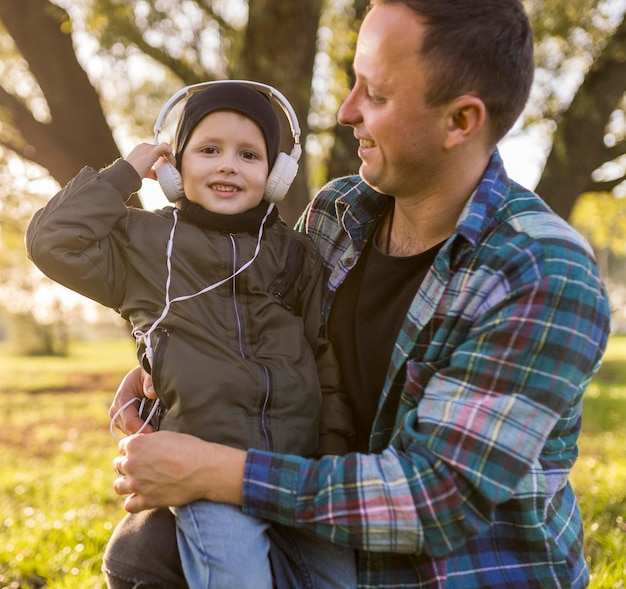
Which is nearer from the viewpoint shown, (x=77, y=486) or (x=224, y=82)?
(x=224, y=82)

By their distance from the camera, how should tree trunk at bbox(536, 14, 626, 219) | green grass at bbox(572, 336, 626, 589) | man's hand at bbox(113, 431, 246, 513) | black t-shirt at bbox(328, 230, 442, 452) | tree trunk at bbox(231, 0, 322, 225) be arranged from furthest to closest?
tree trunk at bbox(536, 14, 626, 219), tree trunk at bbox(231, 0, 322, 225), green grass at bbox(572, 336, 626, 589), black t-shirt at bbox(328, 230, 442, 452), man's hand at bbox(113, 431, 246, 513)

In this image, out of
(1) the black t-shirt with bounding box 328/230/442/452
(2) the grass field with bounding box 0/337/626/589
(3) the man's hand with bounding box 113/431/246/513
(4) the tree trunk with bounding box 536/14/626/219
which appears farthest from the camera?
(4) the tree trunk with bounding box 536/14/626/219

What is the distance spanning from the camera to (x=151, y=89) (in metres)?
8.48

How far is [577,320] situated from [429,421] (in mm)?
471

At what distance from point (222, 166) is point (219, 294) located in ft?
1.45

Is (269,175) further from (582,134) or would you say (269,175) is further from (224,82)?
(582,134)

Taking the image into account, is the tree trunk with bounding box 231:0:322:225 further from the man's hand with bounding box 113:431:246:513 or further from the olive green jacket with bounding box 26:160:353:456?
the man's hand with bounding box 113:431:246:513

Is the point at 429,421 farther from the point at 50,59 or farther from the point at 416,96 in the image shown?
the point at 50,59

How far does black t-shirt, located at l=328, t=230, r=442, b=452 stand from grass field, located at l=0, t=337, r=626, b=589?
1542 millimetres

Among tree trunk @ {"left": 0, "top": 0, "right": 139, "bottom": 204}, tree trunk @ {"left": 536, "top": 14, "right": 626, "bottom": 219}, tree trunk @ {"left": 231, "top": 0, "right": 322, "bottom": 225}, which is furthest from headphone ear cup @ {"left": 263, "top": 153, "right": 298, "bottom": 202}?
tree trunk @ {"left": 536, "top": 14, "right": 626, "bottom": 219}

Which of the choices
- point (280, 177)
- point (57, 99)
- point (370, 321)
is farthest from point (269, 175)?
point (57, 99)

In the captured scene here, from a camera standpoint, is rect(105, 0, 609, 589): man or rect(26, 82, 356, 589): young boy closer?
rect(105, 0, 609, 589): man

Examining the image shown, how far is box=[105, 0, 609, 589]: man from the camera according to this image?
1.95 m

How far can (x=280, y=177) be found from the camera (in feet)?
8.63
